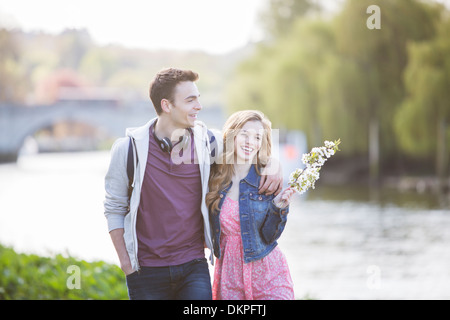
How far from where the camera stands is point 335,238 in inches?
496

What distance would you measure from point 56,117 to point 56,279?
3847 centimetres

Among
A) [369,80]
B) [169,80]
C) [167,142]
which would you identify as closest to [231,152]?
[167,142]

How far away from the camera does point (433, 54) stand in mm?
18453

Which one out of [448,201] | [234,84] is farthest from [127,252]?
[234,84]

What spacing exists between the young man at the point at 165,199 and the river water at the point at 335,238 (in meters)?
2.70

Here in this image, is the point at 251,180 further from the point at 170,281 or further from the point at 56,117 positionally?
the point at 56,117

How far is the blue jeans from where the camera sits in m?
2.70

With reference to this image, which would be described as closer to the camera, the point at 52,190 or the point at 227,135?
the point at 227,135

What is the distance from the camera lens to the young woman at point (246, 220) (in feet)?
9.13

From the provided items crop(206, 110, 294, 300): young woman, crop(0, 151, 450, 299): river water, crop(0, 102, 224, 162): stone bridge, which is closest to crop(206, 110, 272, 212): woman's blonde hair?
crop(206, 110, 294, 300): young woman

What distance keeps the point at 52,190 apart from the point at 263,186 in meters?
21.4

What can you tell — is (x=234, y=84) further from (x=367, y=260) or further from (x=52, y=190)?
(x=367, y=260)

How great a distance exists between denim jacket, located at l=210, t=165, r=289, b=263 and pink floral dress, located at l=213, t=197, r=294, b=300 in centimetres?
3

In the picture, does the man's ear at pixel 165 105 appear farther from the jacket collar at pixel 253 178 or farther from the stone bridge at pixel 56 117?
the stone bridge at pixel 56 117
